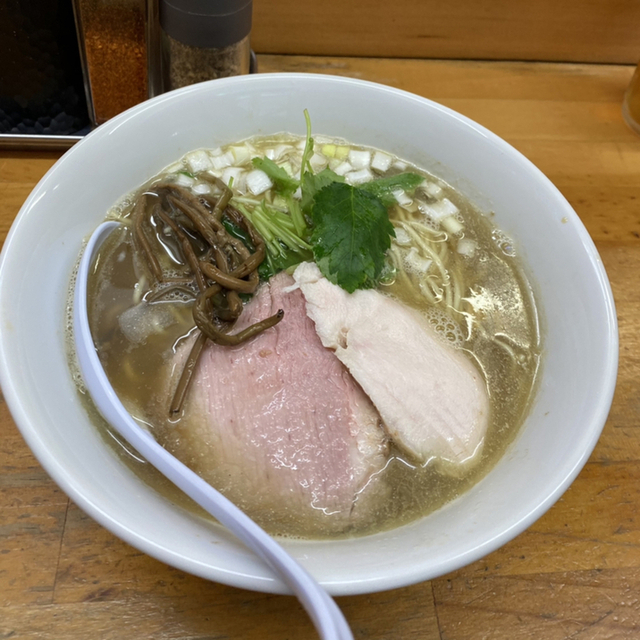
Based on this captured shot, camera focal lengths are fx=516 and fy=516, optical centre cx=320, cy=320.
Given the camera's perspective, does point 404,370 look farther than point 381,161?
No

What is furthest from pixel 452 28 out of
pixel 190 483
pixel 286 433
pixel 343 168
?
pixel 190 483

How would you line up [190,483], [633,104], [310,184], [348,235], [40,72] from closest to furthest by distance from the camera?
[190,483]
[348,235]
[310,184]
[40,72]
[633,104]

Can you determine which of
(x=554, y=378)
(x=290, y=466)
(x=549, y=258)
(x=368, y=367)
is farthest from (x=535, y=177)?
(x=290, y=466)

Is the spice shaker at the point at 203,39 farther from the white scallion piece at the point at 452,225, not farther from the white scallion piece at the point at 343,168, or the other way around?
the white scallion piece at the point at 452,225

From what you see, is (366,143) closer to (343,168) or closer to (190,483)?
(343,168)

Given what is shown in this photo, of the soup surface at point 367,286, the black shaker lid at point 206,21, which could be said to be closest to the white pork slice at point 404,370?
the soup surface at point 367,286

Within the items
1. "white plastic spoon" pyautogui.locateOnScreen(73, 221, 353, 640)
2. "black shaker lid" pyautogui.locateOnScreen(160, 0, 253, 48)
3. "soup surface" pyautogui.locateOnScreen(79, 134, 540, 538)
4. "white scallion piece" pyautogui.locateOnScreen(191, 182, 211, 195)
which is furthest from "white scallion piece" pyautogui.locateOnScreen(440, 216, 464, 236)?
"white plastic spoon" pyautogui.locateOnScreen(73, 221, 353, 640)

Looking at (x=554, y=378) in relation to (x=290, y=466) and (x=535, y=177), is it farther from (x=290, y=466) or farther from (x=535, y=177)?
(x=290, y=466)
